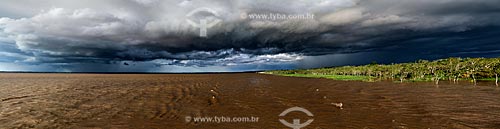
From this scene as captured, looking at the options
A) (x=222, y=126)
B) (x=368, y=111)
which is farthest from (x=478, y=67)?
(x=222, y=126)

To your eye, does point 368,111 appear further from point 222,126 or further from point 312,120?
point 222,126

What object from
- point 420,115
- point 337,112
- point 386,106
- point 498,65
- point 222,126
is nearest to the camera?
point 222,126

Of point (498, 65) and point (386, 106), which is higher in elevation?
point (498, 65)

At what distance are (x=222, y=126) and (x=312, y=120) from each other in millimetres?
5462

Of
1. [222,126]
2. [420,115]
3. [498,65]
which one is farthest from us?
[498,65]

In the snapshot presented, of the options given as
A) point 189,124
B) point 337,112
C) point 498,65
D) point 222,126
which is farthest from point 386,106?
point 498,65

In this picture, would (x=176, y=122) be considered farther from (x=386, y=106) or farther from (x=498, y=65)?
(x=498, y=65)

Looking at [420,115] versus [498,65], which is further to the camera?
[498,65]

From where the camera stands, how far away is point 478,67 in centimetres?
5662

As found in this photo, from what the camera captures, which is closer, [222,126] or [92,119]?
[222,126]

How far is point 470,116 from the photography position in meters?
17.3

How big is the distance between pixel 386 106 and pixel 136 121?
18.5 meters

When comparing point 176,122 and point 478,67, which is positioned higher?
point 478,67

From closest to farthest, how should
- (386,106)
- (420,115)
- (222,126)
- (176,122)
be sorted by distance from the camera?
1. (222,126)
2. (176,122)
3. (420,115)
4. (386,106)
